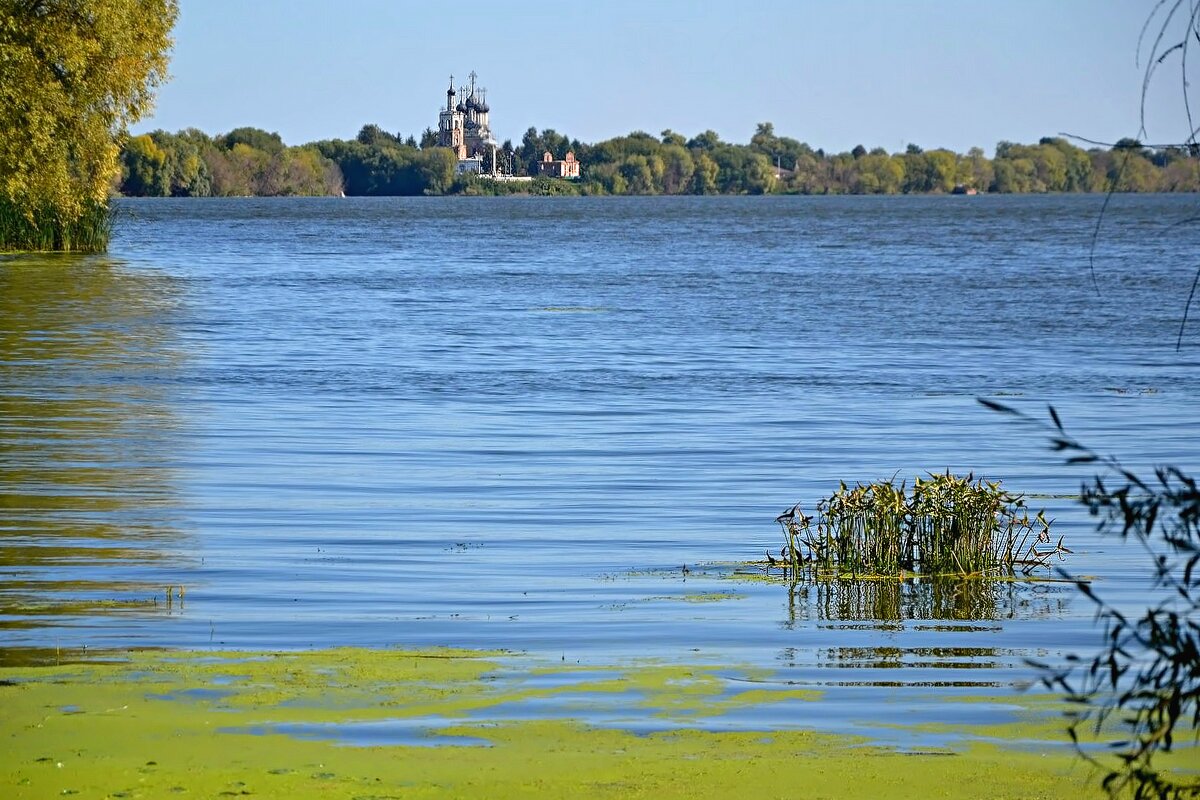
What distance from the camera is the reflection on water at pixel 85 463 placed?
10570mm

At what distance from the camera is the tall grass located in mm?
49719

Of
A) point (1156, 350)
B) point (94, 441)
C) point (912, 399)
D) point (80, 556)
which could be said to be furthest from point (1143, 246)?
point (80, 556)

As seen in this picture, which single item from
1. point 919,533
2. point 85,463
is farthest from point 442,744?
point 85,463

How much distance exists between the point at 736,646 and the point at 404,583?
2.70 meters

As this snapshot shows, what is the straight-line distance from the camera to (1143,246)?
82.7 m

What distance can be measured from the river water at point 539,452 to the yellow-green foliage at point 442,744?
668 millimetres

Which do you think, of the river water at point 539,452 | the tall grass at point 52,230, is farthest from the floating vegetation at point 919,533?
the tall grass at point 52,230

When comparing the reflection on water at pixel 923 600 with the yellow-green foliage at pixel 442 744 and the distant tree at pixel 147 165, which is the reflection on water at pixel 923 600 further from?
the distant tree at pixel 147 165

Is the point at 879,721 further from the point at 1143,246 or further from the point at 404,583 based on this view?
the point at 1143,246

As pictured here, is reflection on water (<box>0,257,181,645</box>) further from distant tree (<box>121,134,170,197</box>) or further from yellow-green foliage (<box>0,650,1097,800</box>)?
distant tree (<box>121,134,170,197</box>)

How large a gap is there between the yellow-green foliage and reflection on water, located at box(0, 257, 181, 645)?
1875 mm

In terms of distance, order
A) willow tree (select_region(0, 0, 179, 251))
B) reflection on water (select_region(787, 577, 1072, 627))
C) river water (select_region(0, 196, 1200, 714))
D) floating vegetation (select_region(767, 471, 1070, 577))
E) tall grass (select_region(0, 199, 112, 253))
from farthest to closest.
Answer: tall grass (select_region(0, 199, 112, 253)) < willow tree (select_region(0, 0, 179, 251)) < floating vegetation (select_region(767, 471, 1070, 577)) < reflection on water (select_region(787, 577, 1072, 627)) < river water (select_region(0, 196, 1200, 714))

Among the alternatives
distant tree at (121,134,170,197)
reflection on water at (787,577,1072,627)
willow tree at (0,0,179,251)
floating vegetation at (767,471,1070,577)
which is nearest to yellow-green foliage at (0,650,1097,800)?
reflection on water at (787,577,1072,627)

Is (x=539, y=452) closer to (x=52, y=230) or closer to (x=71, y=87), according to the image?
(x=71, y=87)
